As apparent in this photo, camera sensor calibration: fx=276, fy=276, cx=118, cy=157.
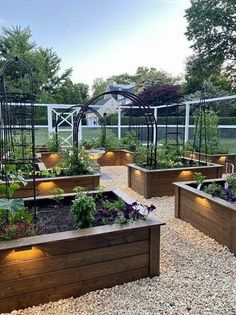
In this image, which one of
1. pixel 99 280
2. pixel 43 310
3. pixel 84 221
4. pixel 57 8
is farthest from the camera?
pixel 57 8

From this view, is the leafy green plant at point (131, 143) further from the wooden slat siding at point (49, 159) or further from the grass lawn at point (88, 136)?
the wooden slat siding at point (49, 159)

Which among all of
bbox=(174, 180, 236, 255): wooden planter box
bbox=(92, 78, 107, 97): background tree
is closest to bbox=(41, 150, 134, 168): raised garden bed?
bbox=(174, 180, 236, 255): wooden planter box

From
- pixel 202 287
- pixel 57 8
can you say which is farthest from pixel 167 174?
pixel 57 8

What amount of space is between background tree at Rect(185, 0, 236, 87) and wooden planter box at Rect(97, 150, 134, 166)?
893 cm

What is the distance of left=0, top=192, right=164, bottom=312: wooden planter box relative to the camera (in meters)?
2.17

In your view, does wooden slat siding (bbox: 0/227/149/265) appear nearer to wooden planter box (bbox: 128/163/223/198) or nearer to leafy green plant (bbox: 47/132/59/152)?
wooden planter box (bbox: 128/163/223/198)

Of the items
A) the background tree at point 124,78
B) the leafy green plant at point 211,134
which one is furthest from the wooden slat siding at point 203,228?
the background tree at point 124,78

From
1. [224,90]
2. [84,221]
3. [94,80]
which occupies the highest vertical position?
[94,80]

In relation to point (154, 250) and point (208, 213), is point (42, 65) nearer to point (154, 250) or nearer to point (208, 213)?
point (208, 213)

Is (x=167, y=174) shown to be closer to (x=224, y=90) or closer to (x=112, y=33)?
(x=112, y=33)

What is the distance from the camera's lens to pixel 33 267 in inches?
86.8

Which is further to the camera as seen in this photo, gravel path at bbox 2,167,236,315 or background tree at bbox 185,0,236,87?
background tree at bbox 185,0,236,87

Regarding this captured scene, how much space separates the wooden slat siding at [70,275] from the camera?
7.16 ft

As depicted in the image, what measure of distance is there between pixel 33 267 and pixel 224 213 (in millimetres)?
2183
